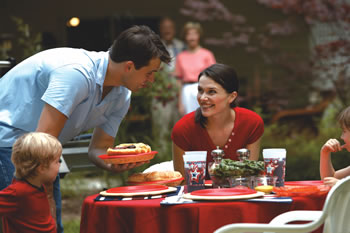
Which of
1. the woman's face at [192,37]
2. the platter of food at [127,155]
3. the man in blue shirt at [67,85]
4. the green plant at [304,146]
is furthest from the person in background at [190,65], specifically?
the platter of food at [127,155]

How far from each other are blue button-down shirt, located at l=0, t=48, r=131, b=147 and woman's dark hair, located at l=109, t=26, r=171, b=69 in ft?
0.34

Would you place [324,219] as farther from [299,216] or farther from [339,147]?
[339,147]

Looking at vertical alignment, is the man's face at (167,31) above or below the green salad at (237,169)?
above

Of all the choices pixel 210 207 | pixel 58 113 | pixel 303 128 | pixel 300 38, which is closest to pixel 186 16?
pixel 300 38

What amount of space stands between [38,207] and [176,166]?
4.62 feet

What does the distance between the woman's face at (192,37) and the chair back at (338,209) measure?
4998mm

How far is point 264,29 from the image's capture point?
957 centimetres

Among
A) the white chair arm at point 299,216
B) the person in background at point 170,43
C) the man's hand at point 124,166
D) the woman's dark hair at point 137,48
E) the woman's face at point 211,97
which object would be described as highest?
the person in background at point 170,43

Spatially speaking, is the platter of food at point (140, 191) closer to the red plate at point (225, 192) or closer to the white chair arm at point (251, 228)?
the red plate at point (225, 192)

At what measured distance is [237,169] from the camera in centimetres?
306

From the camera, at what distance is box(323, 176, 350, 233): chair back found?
→ 8.43 ft

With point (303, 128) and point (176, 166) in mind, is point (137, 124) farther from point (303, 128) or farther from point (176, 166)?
point (176, 166)

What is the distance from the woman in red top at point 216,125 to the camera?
4.03 meters

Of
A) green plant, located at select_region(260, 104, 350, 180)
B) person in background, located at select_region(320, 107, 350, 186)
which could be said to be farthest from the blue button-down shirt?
green plant, located at select_region(260, 104, 350, 180)
